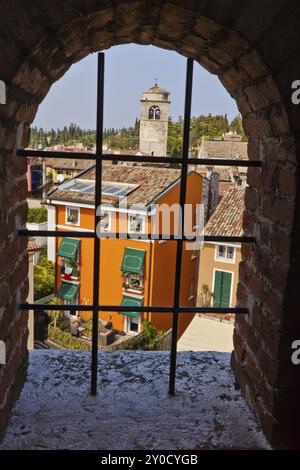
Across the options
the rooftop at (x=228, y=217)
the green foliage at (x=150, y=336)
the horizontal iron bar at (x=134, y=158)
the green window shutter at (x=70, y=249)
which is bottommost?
the green foliage at (x=150, y=336)

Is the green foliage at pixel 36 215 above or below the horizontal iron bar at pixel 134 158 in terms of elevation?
below

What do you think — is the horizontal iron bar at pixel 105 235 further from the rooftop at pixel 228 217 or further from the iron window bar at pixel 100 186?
Answer: the rooftop at pixel 228 217

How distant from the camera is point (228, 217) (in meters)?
12.1

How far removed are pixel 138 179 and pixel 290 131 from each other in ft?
32.2

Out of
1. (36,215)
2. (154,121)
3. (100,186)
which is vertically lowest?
(36,215)

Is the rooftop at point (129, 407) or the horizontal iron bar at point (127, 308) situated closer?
the rooftop at point (129, 407)

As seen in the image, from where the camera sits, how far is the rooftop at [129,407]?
1.41 meters

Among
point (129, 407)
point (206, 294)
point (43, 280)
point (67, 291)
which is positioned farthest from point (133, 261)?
point (129, 407)

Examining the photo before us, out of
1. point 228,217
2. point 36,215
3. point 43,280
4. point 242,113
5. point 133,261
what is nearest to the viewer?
point 242,113

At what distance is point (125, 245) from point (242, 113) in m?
10.1

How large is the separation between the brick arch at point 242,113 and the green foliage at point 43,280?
13.3 metres

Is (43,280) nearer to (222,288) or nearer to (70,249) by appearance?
(70,249)

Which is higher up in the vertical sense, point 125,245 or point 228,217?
point 228,217

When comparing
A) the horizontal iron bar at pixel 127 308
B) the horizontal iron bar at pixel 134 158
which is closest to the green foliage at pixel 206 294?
the horizontal iron bar at pixel 127 308
